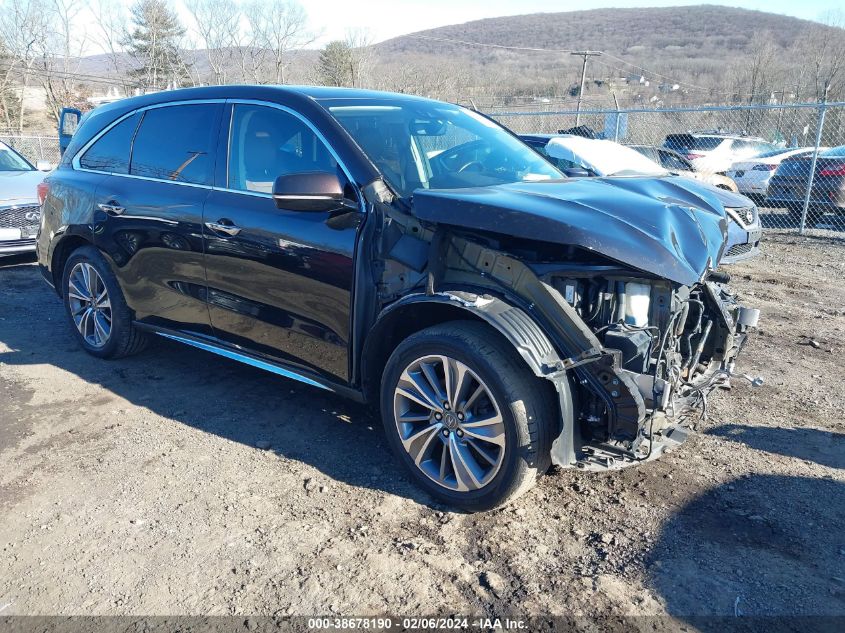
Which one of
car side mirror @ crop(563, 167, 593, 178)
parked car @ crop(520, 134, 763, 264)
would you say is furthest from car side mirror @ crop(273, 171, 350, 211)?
parked car @ crop(520, 134, 763, 264)

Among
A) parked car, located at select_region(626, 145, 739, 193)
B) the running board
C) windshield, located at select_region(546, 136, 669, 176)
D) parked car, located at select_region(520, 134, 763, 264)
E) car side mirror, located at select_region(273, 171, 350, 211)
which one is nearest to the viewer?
A: car side mirror, located at select_region(273, 171, 350, 211)

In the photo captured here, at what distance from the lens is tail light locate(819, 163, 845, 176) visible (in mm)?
10453

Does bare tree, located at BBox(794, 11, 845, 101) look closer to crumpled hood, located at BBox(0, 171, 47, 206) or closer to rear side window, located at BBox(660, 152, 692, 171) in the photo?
rear side window, located at BBox(660, 152, 692, 171)

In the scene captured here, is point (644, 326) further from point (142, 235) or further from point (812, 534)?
point (142, 235)

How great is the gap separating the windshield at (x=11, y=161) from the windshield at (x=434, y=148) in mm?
7795

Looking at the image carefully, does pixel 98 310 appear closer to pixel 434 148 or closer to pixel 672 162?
pixel 434 148

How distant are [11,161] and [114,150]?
6091 millimetres

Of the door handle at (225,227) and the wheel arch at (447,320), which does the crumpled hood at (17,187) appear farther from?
the wheel arch at (447,320)

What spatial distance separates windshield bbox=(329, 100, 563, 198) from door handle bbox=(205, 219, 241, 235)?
0.87 meters

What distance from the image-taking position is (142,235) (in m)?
4.57

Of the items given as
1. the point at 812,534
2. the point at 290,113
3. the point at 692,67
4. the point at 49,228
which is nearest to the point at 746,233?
the point at 812,534

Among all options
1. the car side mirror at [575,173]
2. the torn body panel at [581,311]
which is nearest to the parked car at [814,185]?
the car side mirror at [575,173]

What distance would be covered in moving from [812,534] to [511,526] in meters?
1.34

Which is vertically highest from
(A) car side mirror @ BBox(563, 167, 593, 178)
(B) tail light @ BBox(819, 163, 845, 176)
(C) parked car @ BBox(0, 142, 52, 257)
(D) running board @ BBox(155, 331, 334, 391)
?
(B) tail light @ BBox(819, 163, 845, 176)
